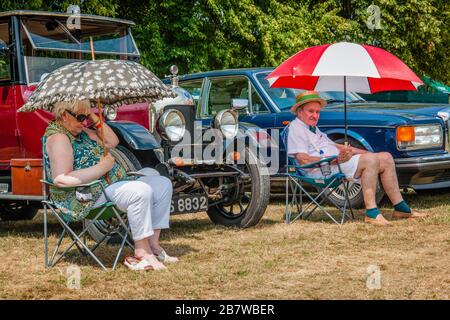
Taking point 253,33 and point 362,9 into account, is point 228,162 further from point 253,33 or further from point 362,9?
point 362,9

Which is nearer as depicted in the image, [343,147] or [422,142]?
[343,147]

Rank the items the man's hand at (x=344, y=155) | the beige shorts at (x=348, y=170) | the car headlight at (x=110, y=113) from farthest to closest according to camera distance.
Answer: the beige shorts at (x=348, y=170)
the man's hand at (x=344, y=155)
the car headlight at (x=110, y=113)

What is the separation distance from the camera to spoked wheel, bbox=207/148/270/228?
712 centimetres

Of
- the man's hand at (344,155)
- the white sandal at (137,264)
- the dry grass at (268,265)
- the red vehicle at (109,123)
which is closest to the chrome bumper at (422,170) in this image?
the dry grass at (268,265)

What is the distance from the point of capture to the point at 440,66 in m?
22.9

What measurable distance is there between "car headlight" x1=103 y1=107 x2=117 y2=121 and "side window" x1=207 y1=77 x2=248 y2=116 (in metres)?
2.36

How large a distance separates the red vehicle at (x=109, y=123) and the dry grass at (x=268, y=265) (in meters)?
0.35

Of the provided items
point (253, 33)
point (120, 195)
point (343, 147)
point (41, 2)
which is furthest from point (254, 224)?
point (253, 33)

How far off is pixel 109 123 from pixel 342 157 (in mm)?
2243

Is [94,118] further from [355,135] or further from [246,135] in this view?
[355,135]

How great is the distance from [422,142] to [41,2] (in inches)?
275

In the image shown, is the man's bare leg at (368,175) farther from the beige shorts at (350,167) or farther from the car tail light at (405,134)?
the car tail light at (405,134)

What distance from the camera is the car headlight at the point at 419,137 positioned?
8297 millimetres

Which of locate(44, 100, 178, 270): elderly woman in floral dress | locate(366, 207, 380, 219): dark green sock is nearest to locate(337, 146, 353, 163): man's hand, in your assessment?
locate(366, 207, 380, 219): dark green sock
